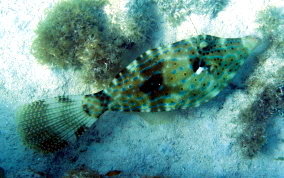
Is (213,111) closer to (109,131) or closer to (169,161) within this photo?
(169,161)

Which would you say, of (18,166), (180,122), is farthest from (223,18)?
(18,166)

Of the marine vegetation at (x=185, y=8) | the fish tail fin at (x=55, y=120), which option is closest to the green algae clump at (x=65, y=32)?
the fish tail fin at (x=55, y=120)

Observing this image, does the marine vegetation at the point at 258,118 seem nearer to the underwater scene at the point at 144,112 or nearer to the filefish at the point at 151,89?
the underwater scene at the point at 144,112

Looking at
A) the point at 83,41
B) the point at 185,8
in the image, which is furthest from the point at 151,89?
the point at 185,8

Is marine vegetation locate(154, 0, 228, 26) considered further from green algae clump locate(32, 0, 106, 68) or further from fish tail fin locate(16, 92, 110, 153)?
fish tail fin locate(16, 92, 110, 153)

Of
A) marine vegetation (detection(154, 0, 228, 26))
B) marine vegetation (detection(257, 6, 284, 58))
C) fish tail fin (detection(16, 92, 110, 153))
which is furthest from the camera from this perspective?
marine vegetation (detection(154, 0, 228, 26))

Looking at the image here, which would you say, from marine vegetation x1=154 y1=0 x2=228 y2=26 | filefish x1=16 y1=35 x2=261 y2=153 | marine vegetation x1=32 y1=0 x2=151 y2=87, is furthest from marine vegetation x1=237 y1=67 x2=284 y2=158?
A: marine vegetation x1=32 y1=0 x2=151 y2=87

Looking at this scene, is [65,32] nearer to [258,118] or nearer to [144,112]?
[144,112]
